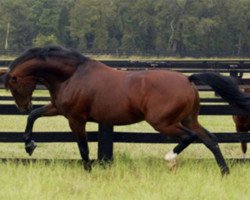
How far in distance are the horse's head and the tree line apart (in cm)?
5707

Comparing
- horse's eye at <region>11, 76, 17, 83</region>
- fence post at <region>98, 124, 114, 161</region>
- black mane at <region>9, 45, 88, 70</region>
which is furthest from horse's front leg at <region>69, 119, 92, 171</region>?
horse's eye at <region>11, 76, 17, 83</region>

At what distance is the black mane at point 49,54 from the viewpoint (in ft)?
21.5

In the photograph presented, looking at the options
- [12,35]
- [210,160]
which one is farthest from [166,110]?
[12,35]

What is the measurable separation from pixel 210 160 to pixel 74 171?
1.94 m

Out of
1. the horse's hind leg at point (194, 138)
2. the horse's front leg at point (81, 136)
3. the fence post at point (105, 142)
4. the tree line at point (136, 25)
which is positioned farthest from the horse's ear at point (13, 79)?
the tree line at point (136, 25)

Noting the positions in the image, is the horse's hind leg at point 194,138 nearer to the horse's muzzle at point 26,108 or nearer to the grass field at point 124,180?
the grass field at point 124,180

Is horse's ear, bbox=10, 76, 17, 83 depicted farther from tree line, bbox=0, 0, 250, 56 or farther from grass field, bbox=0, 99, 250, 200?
tree line, bbox=0, 0, 250, 56

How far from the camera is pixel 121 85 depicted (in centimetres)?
633

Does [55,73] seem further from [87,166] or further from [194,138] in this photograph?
[194,138]

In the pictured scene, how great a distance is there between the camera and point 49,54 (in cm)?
657

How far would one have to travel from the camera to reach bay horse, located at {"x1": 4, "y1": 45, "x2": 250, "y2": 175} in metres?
6.09

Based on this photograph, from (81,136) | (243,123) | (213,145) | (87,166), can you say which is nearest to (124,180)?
(87,166)

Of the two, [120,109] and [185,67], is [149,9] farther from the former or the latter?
[120,109]

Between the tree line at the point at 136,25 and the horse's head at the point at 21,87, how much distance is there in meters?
57.1
